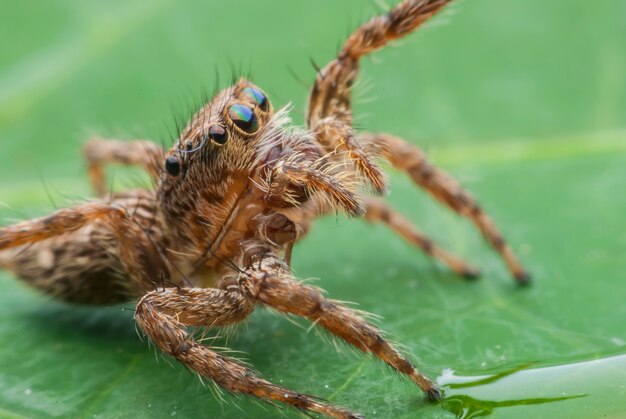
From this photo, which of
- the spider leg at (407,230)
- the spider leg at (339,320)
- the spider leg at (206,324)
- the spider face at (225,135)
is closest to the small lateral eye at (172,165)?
the spider face at (225,135)

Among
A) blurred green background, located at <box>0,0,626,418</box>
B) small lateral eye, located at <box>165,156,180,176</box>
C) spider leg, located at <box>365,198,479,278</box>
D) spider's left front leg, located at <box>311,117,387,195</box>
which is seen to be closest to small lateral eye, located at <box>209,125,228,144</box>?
Answer: small lateral eye, located at <box>165,156,180,176</box>

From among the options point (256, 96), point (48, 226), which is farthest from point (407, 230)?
point (48, 226)

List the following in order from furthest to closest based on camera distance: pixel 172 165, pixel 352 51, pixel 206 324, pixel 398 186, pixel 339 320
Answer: pixel 398 186
pixel 352 51
pixel 172 165
pixel 206 324
pixel 339 320

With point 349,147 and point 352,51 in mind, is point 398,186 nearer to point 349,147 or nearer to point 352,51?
point 352,51

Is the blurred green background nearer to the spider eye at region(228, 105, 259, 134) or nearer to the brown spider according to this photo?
the brown spider

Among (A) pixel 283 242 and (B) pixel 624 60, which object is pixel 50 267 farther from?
(B) pixel 624 60

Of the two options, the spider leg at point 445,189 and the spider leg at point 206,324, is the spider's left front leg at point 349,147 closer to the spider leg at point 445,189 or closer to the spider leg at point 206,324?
the spider leg at point 445,189
